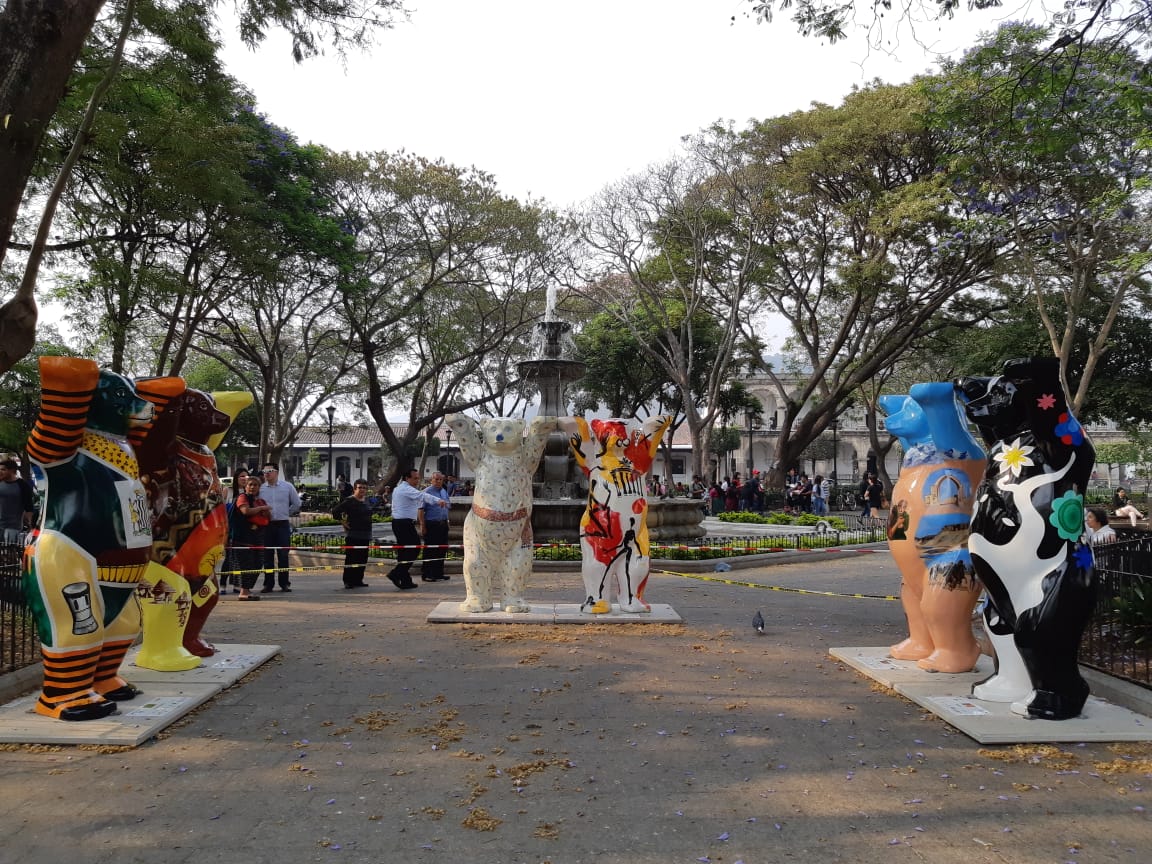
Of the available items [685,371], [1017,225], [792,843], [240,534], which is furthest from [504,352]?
[792,843]

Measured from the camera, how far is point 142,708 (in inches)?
200

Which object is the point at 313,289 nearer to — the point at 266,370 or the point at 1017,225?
the point at 266,370

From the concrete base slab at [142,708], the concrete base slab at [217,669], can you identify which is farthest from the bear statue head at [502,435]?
the concrete base slab at [142,708]

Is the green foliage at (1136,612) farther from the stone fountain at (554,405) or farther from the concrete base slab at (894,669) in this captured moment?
the stone fountain at (554,405)

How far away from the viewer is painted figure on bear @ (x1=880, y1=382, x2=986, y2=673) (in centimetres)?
593

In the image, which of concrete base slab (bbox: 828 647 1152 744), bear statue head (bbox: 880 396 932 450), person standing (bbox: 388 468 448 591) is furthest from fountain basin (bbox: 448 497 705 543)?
concrete base slab (bbox: 828 647 1152 744)

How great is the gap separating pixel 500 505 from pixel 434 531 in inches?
157

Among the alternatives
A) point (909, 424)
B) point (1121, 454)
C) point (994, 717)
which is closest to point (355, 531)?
point (909, 424)

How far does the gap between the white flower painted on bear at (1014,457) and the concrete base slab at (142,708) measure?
213 inches

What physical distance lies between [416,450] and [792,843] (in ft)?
155

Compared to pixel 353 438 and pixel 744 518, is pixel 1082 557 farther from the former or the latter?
pixel 353 438

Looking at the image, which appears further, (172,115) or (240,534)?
(172,115)

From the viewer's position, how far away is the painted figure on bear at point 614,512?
810cm

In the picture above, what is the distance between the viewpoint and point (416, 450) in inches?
1953
